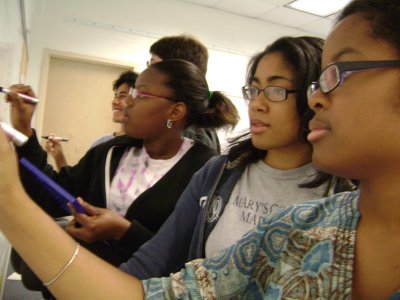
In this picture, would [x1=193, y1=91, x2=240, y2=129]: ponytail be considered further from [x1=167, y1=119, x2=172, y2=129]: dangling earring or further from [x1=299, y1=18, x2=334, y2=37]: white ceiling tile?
[x1=299, y1=18, x2=334, y2=37]: white ceiling tile

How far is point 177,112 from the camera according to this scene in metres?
1.30

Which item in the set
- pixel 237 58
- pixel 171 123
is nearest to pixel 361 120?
pixel 171 123

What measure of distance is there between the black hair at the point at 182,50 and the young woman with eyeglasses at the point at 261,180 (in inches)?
29.0

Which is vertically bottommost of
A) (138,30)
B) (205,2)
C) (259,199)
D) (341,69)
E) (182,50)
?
(259,199)

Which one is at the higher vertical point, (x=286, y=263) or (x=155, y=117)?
(x=155, y=117)

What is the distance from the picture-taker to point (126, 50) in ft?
12.1

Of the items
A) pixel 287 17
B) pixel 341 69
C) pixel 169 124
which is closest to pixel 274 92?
pixel 341 69

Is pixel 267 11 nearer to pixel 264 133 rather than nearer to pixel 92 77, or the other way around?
pixel 92 77

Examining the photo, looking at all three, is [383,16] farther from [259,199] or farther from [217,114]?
[217,114]

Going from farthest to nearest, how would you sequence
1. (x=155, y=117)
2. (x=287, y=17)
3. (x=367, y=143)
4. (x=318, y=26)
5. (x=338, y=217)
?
(x=318, y=26)
(x=287, y=17)
(x=155, y=117)
(x=338, y=217)
(x=367, y=143)

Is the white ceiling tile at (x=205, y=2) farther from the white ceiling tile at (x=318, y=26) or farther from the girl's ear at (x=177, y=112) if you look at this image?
the girl's ear at (x=177, y=112)

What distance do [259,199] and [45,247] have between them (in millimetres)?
526

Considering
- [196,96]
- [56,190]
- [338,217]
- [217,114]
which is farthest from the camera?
[217,114]

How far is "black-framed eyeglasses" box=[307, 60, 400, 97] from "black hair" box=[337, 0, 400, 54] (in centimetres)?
3
